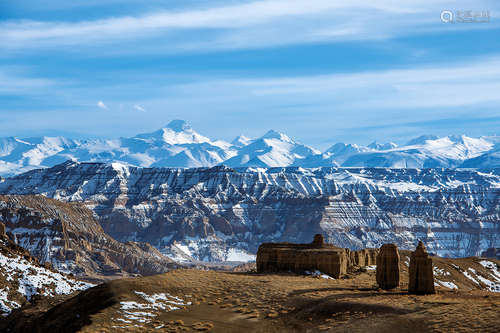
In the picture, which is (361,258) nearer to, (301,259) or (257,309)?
(301,259)

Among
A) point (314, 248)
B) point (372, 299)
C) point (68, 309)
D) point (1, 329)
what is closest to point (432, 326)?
point (372, 299)

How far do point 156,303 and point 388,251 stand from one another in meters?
22.6

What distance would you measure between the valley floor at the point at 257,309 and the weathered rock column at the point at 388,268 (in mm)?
1246

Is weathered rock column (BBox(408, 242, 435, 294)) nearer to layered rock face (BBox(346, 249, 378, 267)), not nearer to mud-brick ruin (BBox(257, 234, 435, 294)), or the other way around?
mud-brick ruin (BBox(257, 234, 435, 294))

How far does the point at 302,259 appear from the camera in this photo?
8525cm

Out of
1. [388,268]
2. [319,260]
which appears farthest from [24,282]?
[388,268]

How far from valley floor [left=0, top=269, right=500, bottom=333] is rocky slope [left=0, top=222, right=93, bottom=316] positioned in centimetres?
3463

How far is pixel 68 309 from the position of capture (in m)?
63.0

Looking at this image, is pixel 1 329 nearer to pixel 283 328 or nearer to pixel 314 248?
pixel 314 248

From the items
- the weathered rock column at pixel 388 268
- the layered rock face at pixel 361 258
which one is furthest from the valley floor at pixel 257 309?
the layered rock face at pixel 361 258

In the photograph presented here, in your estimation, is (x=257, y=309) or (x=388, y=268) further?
(x=388, y=268)

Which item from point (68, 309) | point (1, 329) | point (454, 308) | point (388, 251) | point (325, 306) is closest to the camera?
point (454, 308)

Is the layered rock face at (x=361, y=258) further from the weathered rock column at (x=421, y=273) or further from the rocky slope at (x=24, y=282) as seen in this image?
the rocky slope at (x=24, y=282)

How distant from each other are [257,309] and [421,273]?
46.1 ft
